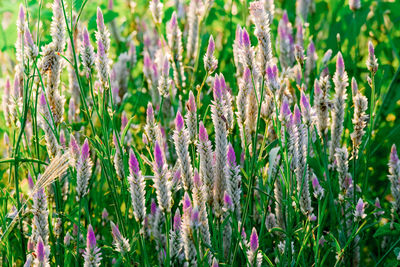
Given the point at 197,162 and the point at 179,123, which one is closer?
the point at 179,123

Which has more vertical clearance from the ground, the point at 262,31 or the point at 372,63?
the point at 262,31

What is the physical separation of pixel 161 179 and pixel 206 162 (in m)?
0.15

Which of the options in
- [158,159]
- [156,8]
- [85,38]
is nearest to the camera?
[158,159]

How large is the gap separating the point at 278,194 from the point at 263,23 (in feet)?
1.88

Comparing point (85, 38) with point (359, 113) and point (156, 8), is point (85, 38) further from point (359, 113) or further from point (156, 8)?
point (359, 113)

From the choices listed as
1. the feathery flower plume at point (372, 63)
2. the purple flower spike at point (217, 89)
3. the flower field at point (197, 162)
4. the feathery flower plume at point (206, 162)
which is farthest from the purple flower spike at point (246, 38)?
the feathery flower plume at point (372, 63)

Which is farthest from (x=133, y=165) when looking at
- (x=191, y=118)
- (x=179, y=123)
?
(x=191, y=118)

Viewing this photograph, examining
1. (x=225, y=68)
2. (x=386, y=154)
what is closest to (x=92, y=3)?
(x=225, y=68)

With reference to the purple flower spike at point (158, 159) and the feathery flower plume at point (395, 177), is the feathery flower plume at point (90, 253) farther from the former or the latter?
the feathery flower plume at point (395, 177)

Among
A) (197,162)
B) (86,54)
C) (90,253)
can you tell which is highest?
(86,54)

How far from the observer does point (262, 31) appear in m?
1.36

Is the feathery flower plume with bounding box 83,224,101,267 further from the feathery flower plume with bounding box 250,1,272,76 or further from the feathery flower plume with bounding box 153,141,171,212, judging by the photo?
the feathery flower plume with bounding box 250,1,272,76

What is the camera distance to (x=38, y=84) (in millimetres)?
1770

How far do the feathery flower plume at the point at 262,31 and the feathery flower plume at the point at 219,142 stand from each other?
13 centimetres
